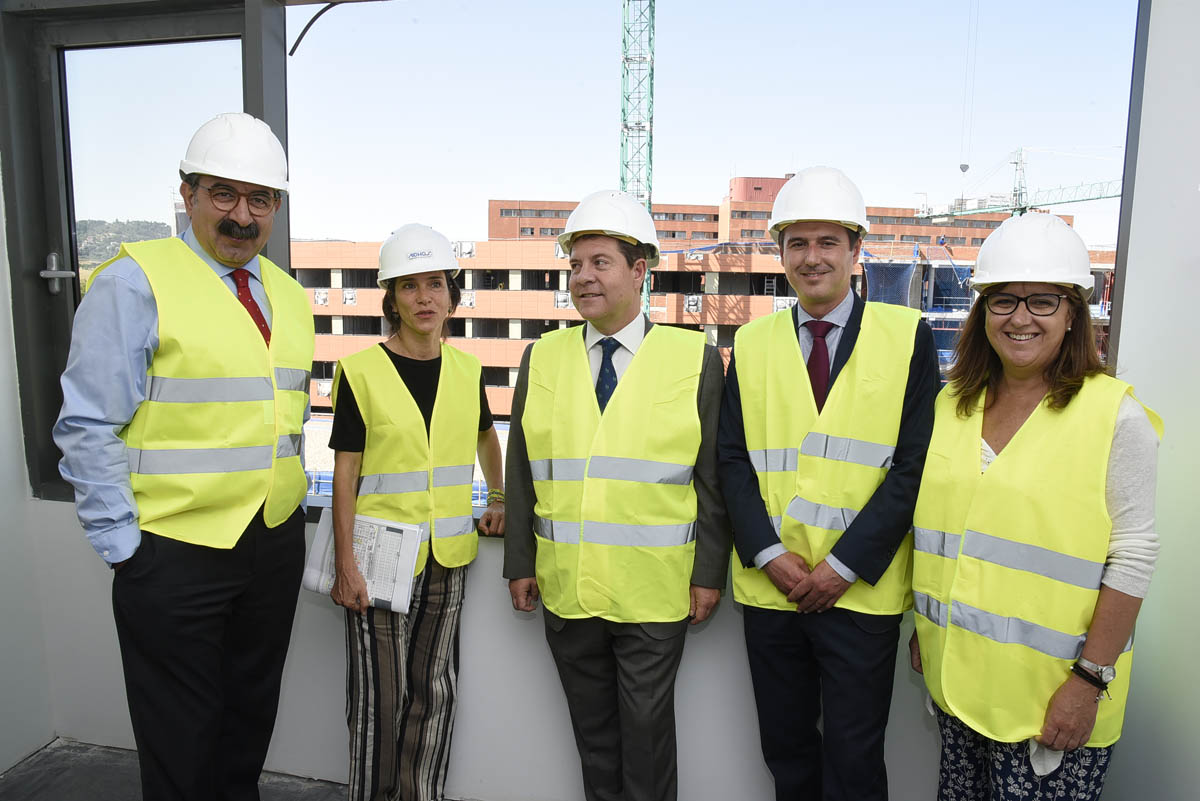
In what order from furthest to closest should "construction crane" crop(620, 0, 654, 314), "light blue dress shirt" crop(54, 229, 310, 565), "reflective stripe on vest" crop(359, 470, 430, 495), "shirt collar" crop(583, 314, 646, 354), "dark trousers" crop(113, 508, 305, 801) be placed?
1. "construction crane" crop(620, 0, 654, 314)
2. "reflective stripe on vest" crop(359, 470, 430, 495)
3. "shirt collar" crop(583, 314, 646, 354)
4. "dark trousers" crop(113, 508, 305, 801)
5. "light blue dress shirt" crop(54, 229, 310, 565)

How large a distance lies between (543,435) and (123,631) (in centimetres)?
117

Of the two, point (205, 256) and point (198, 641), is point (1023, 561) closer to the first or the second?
point (198, 641)

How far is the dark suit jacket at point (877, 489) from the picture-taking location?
1.65m

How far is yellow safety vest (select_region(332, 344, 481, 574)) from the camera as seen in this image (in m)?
2.00

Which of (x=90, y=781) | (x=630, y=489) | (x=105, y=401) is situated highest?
(x=105, y=401)

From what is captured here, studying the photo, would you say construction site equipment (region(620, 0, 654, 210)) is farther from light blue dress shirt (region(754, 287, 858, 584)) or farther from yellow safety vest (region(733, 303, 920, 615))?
yellow safety vest (region(733, 303, 920, 615))

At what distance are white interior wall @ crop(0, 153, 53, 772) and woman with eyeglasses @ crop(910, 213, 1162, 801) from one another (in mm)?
3233

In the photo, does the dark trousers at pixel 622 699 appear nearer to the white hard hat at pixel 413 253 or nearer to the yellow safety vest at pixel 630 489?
the yellow safety vest at pixel 630 489

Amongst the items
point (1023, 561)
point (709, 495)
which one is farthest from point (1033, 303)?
point (709, 495)

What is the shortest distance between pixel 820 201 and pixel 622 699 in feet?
4.64

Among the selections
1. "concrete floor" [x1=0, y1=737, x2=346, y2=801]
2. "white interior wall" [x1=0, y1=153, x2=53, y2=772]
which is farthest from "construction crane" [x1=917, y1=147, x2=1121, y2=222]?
"white interior wall" [x1=0, y1=153, x2=53, y2=772]

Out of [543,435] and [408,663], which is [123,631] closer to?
[408,663]

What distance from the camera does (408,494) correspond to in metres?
2.04

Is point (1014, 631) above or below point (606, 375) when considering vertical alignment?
below
